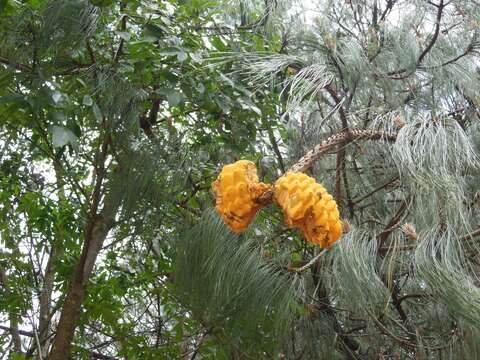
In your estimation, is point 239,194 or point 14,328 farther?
point 14,328

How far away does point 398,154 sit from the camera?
839mm

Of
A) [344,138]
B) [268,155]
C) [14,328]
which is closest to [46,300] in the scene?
[14,328]

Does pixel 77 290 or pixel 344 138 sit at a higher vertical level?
pixel 77 290

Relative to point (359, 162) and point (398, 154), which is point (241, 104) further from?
point (398, 154)

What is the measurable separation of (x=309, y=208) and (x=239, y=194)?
90mm

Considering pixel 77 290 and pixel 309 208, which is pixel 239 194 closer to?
pixel 309 208

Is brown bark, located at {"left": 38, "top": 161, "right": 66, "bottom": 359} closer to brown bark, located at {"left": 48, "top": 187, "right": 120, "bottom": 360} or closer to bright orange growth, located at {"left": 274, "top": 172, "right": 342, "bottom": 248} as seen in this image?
brown bark, located at {"left": 48, "top": 187, "right": 120, "bottom": 360}

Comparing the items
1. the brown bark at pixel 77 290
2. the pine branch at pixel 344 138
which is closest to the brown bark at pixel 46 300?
the brown bark at pixel 77 290

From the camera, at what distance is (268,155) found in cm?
147

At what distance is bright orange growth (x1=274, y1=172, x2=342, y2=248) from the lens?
2.30ft

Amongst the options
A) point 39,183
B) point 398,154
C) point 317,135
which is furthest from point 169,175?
point 39,183

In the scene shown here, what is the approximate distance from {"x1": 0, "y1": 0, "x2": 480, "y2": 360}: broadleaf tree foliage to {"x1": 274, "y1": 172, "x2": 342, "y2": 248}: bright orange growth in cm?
11

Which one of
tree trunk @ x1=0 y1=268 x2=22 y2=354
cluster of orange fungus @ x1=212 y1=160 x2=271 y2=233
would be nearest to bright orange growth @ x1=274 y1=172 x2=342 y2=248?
cluster of orange fungus @ x1=212 y1=160 x2=271 y2=233

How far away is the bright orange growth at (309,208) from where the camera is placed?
0.70 m
